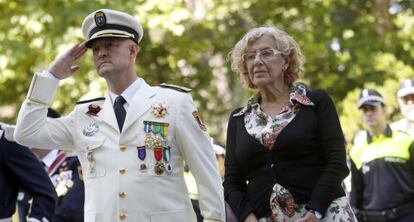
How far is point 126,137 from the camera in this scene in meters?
5.08

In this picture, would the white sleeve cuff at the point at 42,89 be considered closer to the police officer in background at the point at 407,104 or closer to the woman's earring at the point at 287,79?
the woman's earring at the point at 287,79

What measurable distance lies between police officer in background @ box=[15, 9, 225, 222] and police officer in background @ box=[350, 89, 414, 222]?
464cm

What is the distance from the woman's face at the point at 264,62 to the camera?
5.46m

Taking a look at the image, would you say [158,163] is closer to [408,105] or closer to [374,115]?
[374,115]

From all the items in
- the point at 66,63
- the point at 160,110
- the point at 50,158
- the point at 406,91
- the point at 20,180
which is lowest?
the point at 20,180

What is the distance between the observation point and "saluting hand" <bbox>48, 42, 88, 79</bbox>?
210 inches

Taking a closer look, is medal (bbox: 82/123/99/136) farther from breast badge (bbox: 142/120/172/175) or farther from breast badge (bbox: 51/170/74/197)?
breast badge (bbox: 51/170/74/197)

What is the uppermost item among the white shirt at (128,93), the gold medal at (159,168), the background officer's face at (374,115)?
the background officer's face at (374,115)

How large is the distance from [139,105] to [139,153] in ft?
0.92

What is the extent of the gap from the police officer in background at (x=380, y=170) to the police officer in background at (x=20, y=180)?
13.1 feet

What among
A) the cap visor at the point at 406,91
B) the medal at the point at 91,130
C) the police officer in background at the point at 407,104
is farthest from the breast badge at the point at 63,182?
the cap visor at the point at 406,91

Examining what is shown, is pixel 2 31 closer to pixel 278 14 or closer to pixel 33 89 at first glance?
pixel 278 14

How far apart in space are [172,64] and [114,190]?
12.2 meters

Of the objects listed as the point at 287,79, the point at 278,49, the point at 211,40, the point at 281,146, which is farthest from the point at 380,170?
the point at 211,40
